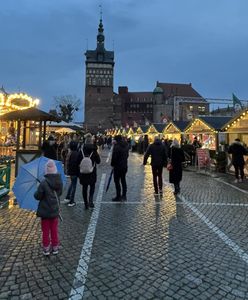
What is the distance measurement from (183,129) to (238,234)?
2306cm

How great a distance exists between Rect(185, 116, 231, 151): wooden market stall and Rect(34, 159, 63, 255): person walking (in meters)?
16.4

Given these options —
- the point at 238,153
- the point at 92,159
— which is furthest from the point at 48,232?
the point at 238,153

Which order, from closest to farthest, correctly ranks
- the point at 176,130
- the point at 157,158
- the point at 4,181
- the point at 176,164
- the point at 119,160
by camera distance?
the point at 119,160 → the point at 4,181 → the point at 157,158 → the point at 176,164 → the point at 176,130

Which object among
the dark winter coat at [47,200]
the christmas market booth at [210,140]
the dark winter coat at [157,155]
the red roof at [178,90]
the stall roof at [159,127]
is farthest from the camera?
the red roof at [178,90]

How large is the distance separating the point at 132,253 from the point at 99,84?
114m

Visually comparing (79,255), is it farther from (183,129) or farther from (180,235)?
(183,129)

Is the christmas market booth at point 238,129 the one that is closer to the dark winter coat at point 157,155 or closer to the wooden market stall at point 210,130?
the wooden market stall at point 210,130

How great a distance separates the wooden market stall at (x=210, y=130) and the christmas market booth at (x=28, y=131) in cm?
1143

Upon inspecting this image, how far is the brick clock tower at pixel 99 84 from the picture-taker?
11600cm

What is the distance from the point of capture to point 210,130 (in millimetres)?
22094

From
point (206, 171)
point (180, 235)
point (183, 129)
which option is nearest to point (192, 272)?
point (180, 235)

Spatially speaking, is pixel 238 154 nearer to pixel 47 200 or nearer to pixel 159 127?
pixel 47 200

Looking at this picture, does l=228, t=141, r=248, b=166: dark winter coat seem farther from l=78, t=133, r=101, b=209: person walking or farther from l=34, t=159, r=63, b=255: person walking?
l=34, t=159, r=63, b=255: person walking

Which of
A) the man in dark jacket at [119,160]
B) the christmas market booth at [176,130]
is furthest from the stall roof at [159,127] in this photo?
the man in dark jacket at [119,160]
